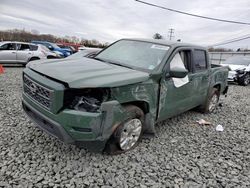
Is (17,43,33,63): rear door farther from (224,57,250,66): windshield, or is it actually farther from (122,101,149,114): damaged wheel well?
(224,57,250,66): windshield

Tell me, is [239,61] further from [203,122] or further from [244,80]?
[203,122]

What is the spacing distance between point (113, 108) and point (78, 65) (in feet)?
3.56

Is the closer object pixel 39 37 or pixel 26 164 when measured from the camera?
pixel 26 164

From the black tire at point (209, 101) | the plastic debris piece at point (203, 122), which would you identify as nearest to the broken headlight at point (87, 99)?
the plastic debris piece at point (203, 122)

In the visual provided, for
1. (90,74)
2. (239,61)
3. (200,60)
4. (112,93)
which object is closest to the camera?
(112,93)

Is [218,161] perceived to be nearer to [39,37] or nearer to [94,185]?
[94,185]

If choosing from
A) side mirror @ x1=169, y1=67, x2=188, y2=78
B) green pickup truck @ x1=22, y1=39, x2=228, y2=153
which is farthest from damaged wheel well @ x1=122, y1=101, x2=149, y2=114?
side mirror @ x1=169, y1=67, x2=188, y2=78

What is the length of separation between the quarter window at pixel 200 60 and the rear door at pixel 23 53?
10634mm

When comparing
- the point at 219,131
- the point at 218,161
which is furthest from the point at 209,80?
the point at 218,161

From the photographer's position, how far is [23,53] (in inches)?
487

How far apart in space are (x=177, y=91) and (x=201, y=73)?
1.15 metres

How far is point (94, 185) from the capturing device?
2611mm

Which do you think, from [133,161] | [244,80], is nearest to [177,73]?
[133,161]

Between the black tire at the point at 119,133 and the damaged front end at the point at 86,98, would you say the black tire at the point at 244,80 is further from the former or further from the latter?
the damaged front end at the point at 86,98
